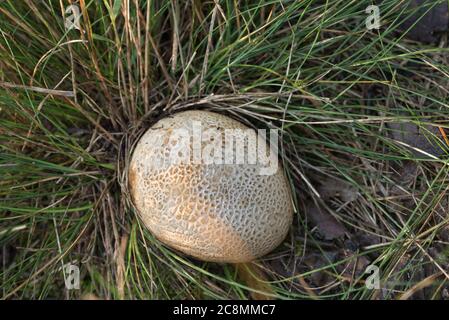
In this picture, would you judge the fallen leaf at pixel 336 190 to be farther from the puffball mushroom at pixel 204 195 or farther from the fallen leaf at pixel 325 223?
the puffball mushroom at pixel 204 195

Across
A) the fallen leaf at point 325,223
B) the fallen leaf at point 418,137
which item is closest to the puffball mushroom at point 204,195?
the fallen leaf at point 325,223

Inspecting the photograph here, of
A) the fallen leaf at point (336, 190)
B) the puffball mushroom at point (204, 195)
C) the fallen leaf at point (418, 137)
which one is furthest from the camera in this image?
the fallen leaf at point (336, 190)

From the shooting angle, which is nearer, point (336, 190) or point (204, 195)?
point (204, 195)

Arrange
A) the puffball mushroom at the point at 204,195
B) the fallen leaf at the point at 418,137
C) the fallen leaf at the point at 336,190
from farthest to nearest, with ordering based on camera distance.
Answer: the fallen leaf at the point at 336,190 → the fallen leaf at the point at 418,137 → the puffball mushroom at the point at 204,195

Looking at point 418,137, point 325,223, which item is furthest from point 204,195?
point 418,137

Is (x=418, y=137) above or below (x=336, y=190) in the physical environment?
above

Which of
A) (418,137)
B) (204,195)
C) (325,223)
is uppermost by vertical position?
(418,137)

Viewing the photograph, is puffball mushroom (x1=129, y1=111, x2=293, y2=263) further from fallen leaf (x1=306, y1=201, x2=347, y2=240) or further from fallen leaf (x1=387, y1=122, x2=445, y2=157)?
fallen leaf (x1=387, y1=122, x2=445, y2=157)

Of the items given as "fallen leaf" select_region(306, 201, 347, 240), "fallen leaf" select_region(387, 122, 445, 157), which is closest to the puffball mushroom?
"fallen leaf" select_region(306, 201, 347, 240)

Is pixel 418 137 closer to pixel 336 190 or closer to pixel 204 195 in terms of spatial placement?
pixel 336 190
